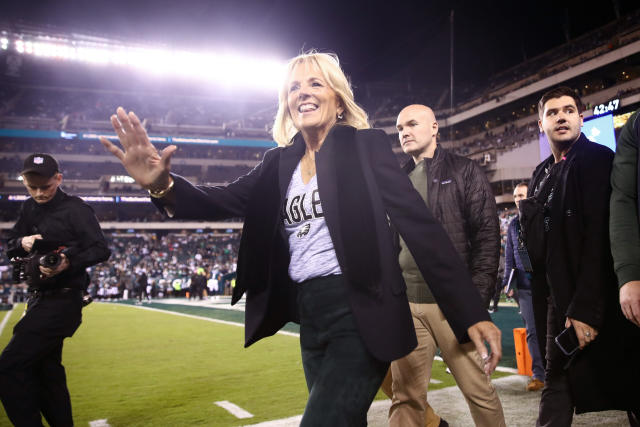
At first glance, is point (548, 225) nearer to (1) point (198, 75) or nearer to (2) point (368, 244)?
(2) point (368, 244)

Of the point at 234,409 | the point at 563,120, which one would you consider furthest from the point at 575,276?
the point at 234,409

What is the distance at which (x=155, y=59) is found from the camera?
5359cm

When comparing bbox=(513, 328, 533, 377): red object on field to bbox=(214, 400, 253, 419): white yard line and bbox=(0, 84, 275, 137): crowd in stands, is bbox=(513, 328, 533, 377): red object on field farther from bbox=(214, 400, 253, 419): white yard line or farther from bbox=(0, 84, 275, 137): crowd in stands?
bbox=(0, 84, 275, 137): crowd in stands

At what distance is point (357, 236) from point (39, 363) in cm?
306

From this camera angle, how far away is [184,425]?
13.8ft

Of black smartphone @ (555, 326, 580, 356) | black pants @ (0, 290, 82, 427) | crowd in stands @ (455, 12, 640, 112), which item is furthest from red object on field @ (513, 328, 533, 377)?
crowd in stands @ (455, 12, 640, 112)

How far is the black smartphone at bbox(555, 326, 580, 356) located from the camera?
8.14 ft

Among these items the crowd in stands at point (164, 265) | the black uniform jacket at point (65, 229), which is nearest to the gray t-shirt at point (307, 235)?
the black uniform jacket at point (65, 229)

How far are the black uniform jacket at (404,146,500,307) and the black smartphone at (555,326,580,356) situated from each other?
0.71 m

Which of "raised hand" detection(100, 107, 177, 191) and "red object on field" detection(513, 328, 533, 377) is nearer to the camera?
"raised hand" detection(100, 107, 177, 191)

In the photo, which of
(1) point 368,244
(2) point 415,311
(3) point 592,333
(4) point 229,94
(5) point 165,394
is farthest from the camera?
(4) point 229,94

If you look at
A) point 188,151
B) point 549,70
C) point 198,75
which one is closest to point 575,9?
point 549,70

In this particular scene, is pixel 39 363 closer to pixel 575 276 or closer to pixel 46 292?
pixel 46 292

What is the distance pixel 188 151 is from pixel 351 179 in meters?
60.5
